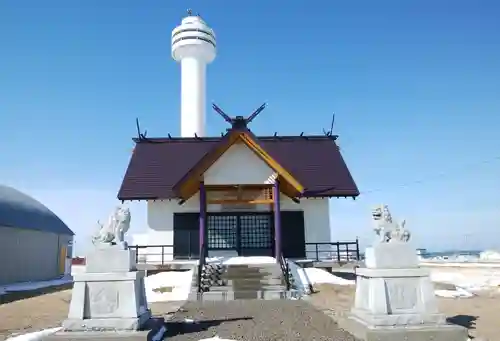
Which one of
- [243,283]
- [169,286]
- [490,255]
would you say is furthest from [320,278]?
[490,255]

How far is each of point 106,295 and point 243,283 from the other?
332 inches

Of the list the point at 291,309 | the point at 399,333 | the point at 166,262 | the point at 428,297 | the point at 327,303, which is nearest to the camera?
the point at 399,333

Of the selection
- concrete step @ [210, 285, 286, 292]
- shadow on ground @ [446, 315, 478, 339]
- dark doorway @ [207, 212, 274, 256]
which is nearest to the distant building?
dark doorway @ [207, 212, 274, 256]

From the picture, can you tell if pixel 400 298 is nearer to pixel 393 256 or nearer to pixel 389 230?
pixel 393 256

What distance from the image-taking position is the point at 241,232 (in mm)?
21953

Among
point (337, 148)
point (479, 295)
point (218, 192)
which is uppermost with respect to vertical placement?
point (337, 148)

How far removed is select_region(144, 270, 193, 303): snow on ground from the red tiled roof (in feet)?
13.8

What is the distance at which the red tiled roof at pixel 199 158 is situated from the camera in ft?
72.9

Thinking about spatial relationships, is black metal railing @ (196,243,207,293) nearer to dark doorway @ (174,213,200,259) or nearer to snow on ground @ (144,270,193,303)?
snow on ground @ (144,270,193,303)

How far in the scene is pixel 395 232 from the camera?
903 cm

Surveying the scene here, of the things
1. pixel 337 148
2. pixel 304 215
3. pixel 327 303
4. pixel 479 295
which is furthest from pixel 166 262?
pixel 479 295

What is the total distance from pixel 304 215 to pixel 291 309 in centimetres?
1007

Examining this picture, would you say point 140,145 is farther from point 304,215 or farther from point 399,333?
point 399,333

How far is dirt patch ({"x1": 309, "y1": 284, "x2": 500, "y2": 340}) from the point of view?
9.43 m
